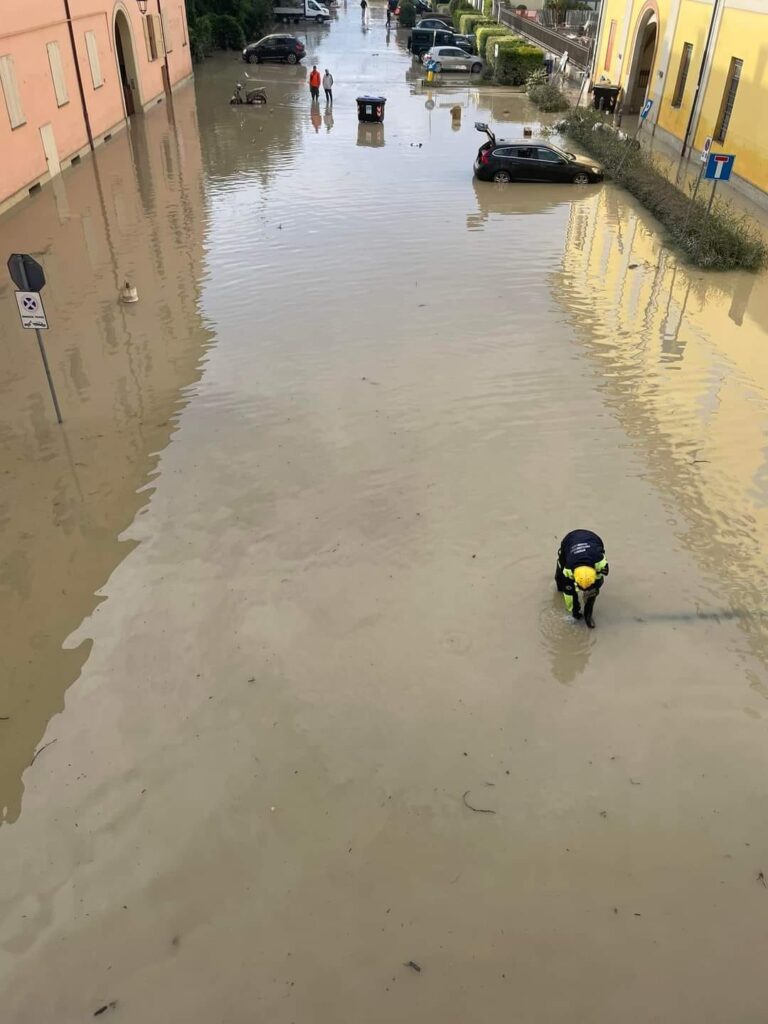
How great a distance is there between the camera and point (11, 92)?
18141 mm

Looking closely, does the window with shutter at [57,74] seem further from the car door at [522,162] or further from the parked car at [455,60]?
the parked car at [455,60]

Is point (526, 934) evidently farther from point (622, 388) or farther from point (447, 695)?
point (622, 388)

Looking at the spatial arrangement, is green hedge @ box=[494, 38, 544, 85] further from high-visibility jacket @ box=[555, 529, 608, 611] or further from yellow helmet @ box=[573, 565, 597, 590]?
yellow helmet @ box=[573, 565, 597, 590]

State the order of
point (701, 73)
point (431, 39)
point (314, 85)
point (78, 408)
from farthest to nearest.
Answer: point (431, 39), point (314, 85), point (701, 73), point (78, 408)

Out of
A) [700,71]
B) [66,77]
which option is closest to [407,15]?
[700,71]

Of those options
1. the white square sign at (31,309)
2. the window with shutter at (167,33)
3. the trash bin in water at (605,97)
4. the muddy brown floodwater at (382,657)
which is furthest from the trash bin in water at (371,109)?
the white square sign at (31,309)

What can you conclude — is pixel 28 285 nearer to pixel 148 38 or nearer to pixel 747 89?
pixel 747 89

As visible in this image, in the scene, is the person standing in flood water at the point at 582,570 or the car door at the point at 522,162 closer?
the person standing in flood water at the point at 582,570

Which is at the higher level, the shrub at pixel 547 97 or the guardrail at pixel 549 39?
the guardrail at pixel 549 39

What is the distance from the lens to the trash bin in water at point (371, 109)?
1067 inches

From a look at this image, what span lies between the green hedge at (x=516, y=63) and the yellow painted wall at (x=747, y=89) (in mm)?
16771

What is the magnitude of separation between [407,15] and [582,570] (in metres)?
65.1

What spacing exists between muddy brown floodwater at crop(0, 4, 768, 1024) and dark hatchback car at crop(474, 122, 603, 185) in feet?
25.3

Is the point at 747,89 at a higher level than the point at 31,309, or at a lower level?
higher
